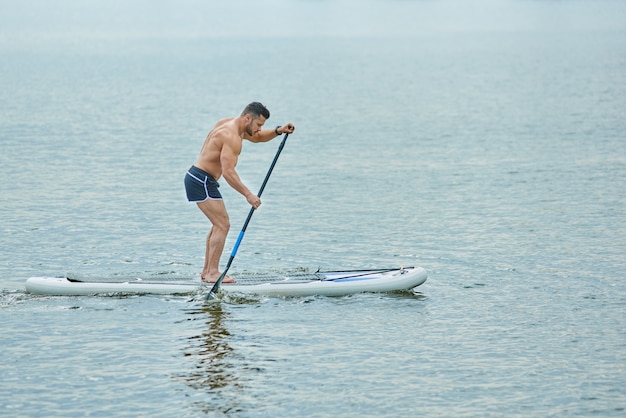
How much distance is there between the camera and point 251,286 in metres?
15.6

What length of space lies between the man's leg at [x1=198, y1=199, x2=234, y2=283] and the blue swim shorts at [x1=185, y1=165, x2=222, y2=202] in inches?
3.4

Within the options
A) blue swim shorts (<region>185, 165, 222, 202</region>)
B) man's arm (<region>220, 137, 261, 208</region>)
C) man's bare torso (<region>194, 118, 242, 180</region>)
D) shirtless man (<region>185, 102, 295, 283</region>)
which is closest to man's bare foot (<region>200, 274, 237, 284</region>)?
shirtless man (<region>185, 102, 295, 283</region>)

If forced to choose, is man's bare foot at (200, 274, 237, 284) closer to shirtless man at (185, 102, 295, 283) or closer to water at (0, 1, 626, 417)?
shirtless man at (185, 102, 295, 283)

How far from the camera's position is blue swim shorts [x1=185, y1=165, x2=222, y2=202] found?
15.4 meters

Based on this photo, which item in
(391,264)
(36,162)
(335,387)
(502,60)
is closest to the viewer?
(335,387)

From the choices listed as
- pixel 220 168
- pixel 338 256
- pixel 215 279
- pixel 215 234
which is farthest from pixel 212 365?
pixel 338 256

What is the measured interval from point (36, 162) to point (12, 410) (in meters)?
21.2

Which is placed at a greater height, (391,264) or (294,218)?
→ (294,218)

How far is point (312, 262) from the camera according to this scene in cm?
1870

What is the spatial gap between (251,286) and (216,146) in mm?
2084

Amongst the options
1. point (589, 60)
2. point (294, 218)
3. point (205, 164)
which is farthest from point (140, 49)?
point (205, 164)

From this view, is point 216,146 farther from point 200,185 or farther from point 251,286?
point 251,286

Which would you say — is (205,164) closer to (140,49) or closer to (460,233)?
(460,233)

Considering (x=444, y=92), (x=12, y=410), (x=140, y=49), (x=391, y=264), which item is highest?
(x=140, y=49)
